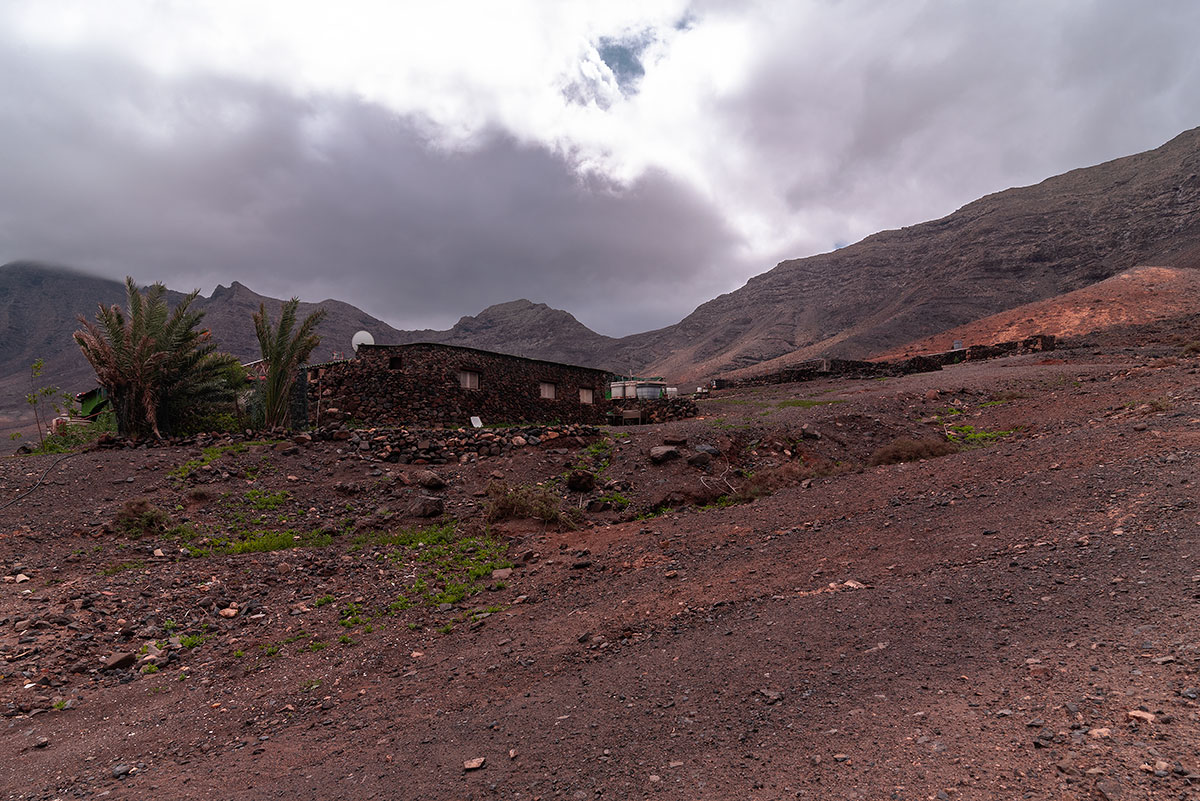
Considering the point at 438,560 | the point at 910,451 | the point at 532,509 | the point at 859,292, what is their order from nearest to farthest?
the point at 438,560, the point at 532,509, the point at 910,451, the point at 859,292

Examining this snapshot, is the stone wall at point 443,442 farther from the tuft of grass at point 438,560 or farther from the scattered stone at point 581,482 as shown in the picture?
the tuft of grass at point 438,560

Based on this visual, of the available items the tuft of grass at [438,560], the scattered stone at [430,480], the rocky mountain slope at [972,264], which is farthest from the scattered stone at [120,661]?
the rocky mountain slope at [972,264]

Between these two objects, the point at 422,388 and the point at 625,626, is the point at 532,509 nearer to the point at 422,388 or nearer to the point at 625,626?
the point at 625,626

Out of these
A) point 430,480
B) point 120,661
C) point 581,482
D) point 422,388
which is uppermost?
point 422,388

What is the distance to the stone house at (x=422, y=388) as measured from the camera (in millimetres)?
19703

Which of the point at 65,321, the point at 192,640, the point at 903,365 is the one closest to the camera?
the point at 192,640

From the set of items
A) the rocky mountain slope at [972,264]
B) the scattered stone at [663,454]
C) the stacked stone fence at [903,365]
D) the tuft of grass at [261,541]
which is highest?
the rocky mountain slope at [972,264]

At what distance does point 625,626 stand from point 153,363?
640 inches

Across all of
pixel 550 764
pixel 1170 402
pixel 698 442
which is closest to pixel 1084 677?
pixel 550 764

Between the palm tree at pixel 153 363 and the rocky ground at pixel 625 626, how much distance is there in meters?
3.91

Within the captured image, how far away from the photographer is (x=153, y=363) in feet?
52.0

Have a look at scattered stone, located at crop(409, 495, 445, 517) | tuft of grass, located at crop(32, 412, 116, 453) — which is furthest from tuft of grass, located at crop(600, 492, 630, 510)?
tuft of grass, located at crop(32, 412, 116, 453)

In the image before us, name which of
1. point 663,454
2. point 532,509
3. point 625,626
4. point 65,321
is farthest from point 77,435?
point 65,321

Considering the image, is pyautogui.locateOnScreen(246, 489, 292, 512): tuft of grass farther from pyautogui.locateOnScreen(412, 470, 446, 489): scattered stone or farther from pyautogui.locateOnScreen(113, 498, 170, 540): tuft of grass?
pyautogui.locateOnScreen(412, 470, 446, 489): scattered stone
